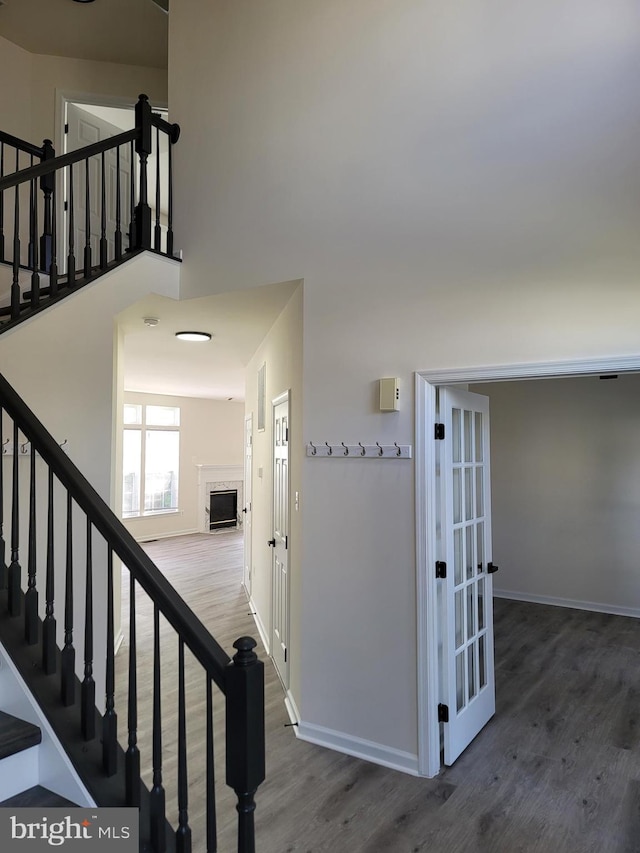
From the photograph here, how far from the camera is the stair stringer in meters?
1.57

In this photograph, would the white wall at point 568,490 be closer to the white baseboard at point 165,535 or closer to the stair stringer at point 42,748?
the stair stringer at point 42,748

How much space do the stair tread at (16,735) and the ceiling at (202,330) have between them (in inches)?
102

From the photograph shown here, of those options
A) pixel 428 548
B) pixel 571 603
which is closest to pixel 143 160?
pixel 428 548

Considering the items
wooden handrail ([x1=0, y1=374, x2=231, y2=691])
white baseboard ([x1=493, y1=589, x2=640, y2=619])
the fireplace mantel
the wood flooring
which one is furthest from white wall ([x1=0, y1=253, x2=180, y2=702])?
the fireplace mantel

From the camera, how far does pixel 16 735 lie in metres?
1.62

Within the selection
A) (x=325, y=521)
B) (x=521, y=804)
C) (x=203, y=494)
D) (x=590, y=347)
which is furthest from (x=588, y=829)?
(x=203, y=494)

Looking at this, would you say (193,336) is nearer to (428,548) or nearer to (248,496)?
(248,496)

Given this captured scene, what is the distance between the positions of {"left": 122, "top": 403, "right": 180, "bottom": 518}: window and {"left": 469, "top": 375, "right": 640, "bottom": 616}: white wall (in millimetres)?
6271

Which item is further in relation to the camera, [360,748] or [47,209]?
[47,209]

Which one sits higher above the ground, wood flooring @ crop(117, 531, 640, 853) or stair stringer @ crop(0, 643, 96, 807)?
stair stringer @ crop(0, 643, 96, 807)

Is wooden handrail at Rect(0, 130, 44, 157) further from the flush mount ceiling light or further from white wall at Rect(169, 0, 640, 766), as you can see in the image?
the flush mount ceiling light

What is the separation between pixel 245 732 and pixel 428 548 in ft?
5.57

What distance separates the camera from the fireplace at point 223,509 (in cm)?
1075

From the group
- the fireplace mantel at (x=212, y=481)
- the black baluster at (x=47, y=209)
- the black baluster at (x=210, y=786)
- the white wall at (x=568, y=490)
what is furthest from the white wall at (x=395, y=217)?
the fireplace mantel at (x=212, y=481)
